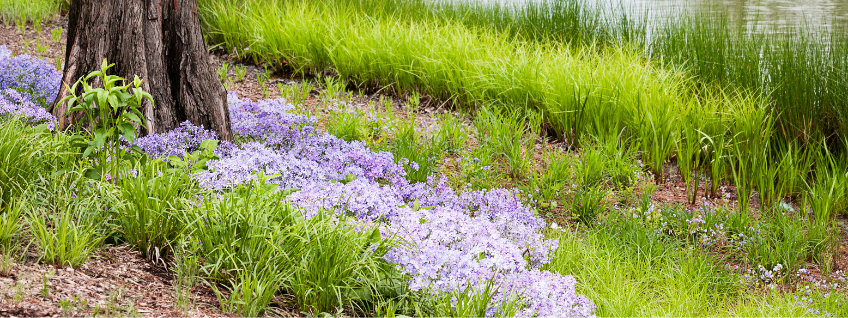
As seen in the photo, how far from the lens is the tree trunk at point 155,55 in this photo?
12.4 ft

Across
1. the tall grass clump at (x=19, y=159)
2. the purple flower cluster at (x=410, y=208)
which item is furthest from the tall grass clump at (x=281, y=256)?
the tall grass clump at (x=19, y=159)

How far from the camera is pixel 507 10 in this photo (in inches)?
332

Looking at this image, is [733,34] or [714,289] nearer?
[714,289]

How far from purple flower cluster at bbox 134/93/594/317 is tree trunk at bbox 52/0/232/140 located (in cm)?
25

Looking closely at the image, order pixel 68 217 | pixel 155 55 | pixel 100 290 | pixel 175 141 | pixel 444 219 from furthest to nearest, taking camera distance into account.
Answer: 1. pixel 155 55
2. pixel 175 141
3. pixel 444 219
4. pixel 68 217
5. pixel 100 290

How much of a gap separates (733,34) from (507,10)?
9.56ft

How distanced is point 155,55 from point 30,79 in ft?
5.35

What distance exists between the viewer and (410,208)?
3135 mm

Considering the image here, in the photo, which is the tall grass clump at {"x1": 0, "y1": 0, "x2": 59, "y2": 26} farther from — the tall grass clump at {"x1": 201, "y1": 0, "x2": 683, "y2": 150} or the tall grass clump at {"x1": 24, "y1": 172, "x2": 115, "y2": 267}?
the tall grass clump at {"x1": 24, "y1": 172, "x2": 115, "y2": 267}

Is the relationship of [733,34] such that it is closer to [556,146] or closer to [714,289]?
[556,146]

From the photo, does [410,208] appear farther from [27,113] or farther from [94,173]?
[27,113]

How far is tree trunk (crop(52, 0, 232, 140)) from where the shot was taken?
3783 millimetres

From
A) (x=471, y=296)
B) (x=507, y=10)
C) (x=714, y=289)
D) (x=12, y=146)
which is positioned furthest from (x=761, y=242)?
(x=507, y=10)

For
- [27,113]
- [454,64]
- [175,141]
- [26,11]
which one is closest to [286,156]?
[175,141]
